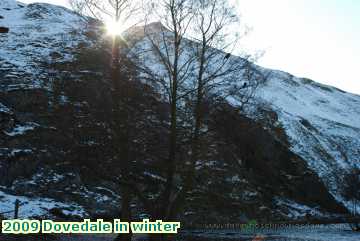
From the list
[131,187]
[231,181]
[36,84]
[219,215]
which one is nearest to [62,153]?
[36,84]

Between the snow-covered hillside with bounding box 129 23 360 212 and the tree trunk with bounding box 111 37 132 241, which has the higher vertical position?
the snow-covered hillside with bounding box 129 23 360 212

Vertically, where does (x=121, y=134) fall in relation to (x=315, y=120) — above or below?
below

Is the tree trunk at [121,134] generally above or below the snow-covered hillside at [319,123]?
below

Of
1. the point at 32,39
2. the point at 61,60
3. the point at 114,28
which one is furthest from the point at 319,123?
the point at 114,28

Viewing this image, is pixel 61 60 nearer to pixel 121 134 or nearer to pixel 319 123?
pixel 121 134

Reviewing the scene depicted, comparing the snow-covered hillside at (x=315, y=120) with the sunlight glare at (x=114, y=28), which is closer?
the sunlight glare at (x=114, y=28)

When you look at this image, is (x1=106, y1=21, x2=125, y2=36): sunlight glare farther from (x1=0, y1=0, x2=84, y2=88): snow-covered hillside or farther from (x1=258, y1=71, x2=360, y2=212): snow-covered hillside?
(x1=258, y1=71, x2=360, y2=212): snow-covered hillside

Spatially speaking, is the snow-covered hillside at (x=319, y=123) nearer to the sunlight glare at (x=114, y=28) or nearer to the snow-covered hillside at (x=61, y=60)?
the snow-covered hillside at (x=61, y=60)

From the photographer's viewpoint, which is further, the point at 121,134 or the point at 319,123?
the point at 319,123

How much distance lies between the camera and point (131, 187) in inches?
661

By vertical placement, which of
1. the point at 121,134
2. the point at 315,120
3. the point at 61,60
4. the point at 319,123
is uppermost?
the point at 61,60

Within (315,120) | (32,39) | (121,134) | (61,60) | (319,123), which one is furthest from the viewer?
(315,120)

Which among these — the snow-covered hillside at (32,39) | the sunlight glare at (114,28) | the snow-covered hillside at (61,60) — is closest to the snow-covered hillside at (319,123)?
the snow-covered hillside at (61,60)

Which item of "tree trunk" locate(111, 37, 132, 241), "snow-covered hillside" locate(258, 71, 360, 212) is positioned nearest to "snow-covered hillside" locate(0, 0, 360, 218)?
"snow-covered hillside" locate(258, 71, 360, 212)
